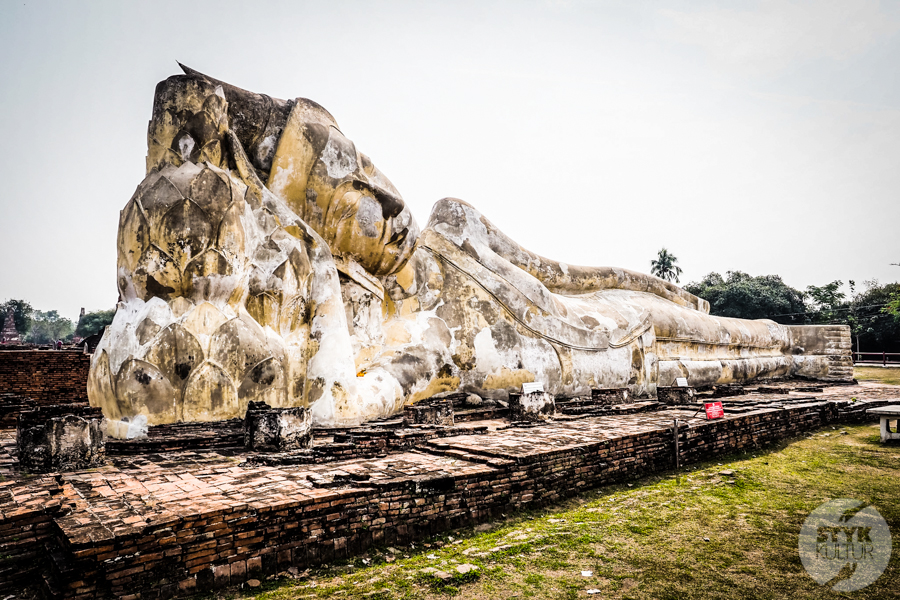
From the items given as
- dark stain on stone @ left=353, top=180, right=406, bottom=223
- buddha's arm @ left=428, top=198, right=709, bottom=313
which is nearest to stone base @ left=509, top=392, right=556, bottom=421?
buddha's arm @ left=428, top=198, right=709, bottom=313

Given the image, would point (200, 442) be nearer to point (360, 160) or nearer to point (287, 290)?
point (287, 290)

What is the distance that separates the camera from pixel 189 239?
5.39 m

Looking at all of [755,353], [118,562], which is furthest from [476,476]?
[755,353]

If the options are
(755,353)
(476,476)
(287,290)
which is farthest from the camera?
(755,353)

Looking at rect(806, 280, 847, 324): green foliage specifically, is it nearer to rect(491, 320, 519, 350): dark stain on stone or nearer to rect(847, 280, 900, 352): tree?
rect(847, 280, 900, 352): tree

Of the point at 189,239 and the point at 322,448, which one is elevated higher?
the point at 189,239

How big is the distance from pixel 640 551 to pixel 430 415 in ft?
10.4

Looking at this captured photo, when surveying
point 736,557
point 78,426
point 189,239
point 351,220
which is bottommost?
point 736,557

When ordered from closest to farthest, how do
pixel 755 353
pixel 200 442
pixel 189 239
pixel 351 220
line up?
pixel 200 442
pixel 189 239
pixel 351 220
pixel 755 353

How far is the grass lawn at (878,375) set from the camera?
48.6ft

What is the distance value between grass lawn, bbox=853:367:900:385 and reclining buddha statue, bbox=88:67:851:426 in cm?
873

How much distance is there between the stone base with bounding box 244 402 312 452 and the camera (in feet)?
16.0

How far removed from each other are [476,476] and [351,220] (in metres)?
3.60

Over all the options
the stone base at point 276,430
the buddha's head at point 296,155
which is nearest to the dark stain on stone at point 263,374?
the stone base at point 276,430
